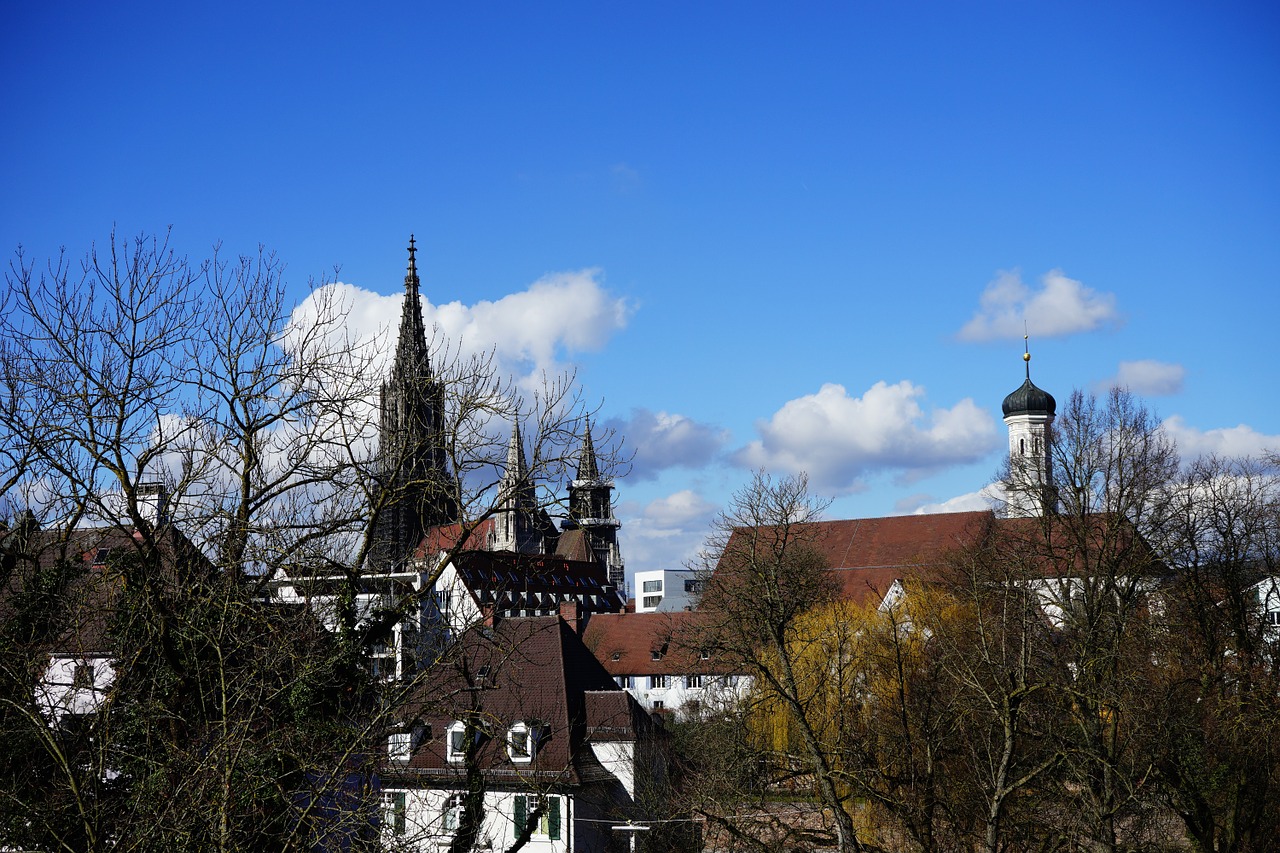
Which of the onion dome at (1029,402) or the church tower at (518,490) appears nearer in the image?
the church tower at (518,490)

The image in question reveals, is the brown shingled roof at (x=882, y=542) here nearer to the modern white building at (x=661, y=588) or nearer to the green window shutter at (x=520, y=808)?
the modern white building at (x=661, y=588)

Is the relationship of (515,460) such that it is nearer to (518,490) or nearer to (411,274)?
(518,490)

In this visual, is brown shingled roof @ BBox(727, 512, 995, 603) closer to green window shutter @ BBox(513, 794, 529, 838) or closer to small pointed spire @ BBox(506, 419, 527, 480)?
green window shutter @ BBox(513, 794, 529, 838)

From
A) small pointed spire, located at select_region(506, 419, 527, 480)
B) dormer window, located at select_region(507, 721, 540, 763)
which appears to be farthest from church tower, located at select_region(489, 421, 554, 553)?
dormer window, located at select_region(507, 721, 540, 763)

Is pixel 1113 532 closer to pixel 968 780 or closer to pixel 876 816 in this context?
pixel 968 780

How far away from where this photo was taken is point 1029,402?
84.0 m

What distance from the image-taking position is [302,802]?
12.3 metres

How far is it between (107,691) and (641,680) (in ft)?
204

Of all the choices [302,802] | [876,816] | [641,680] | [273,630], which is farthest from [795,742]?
[641,680]

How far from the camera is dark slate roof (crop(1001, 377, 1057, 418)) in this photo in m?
84.1

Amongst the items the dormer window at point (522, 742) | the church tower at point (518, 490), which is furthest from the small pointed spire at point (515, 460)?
the dormer window at point (522, 742)

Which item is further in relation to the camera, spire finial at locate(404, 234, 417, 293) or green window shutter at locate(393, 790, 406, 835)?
spire finial at locate(404, 234, 417, 293)

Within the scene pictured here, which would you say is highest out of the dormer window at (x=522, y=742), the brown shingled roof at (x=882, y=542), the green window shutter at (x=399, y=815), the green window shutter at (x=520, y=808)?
the brown shingled roof at (x=882, y=542)

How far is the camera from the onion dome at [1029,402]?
84062mm
